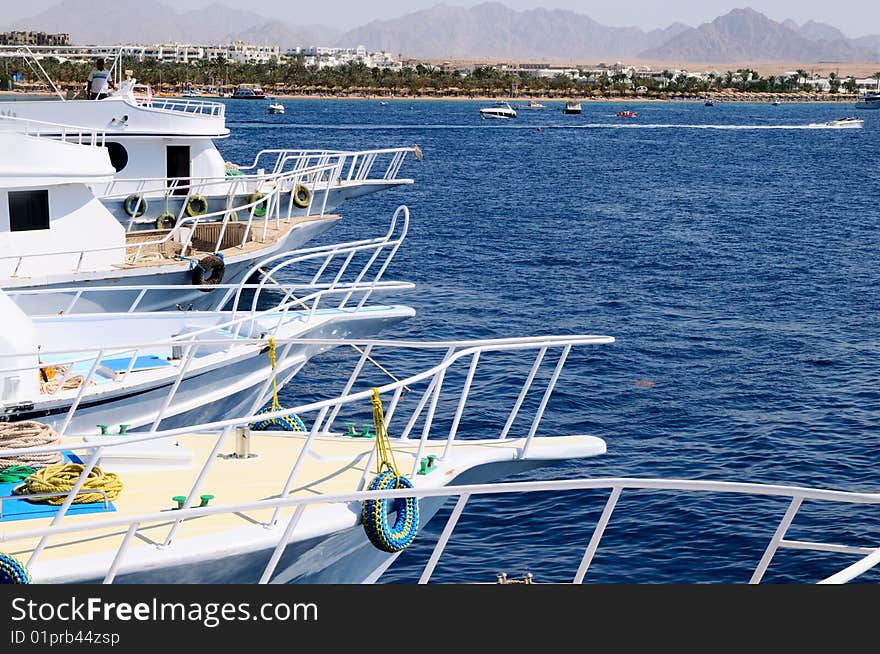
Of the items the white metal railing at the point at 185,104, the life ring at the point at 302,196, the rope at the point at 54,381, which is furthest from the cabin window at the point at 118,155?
the rope at the point at 54,381

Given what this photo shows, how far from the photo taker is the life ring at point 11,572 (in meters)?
8.23

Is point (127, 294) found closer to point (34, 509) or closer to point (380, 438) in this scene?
point (34, 509)

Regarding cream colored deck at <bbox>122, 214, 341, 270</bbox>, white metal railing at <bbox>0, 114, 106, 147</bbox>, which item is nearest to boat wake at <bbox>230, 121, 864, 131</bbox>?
white metal railing at <bbox>0, 114, 106, 147</bbox>

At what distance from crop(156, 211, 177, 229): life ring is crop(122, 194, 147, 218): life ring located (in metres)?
0.44

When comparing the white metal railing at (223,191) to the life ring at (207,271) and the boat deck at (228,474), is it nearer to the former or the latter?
the life ring at (207,271)

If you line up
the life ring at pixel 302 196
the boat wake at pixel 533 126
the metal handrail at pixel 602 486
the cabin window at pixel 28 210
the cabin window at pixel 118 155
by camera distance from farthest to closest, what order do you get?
1. the boat wake at pixel 533 126
2. the life ring at pixel 302 196
3. the cabin window at pixel 118 155
4. the cabin window at pixel 28 210
5. the metal handrail at pixel 602 486

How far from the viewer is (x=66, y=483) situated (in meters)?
10.0

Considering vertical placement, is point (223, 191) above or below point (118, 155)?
below

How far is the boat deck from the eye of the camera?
9.34m

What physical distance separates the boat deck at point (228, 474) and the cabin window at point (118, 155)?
1795 cm

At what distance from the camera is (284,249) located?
2823 cm

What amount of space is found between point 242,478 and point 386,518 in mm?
1689

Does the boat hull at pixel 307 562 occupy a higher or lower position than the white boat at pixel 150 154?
lower

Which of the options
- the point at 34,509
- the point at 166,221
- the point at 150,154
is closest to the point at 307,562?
the point at 34,509
